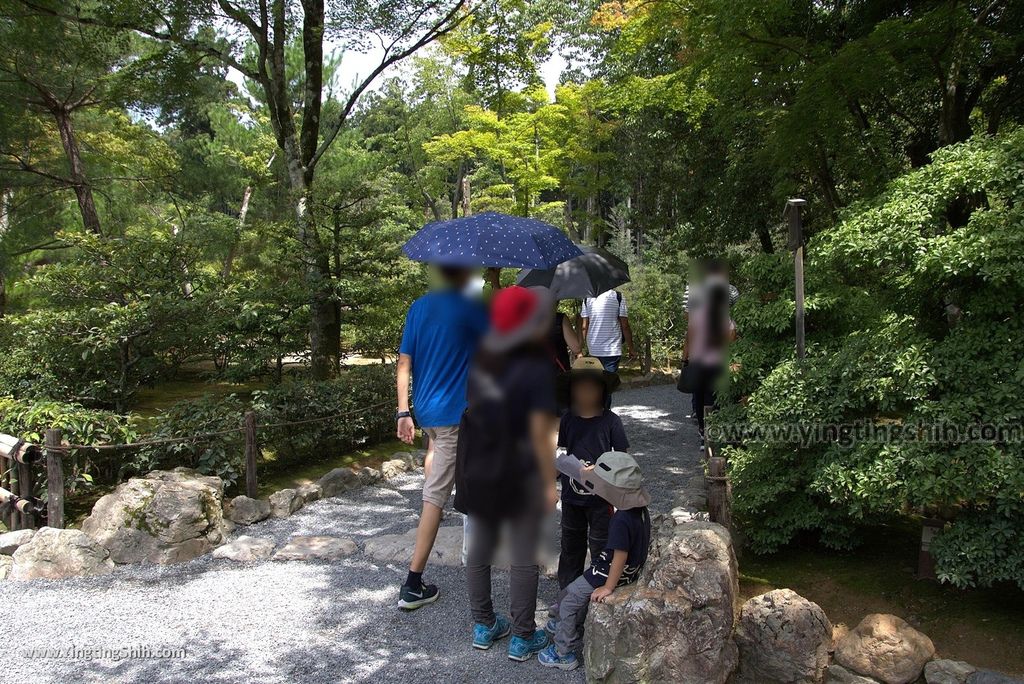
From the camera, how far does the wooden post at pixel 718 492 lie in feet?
12.3

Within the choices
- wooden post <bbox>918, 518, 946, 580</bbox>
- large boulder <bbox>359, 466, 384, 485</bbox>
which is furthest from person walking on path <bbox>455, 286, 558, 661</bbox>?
large boulder <bbox>359, 466, 384, 485</bbox>

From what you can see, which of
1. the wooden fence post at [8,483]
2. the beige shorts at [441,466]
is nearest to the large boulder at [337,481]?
the wooden fence post at [8,483]

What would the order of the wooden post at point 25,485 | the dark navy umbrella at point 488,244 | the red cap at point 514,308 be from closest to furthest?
1. the red cap at point 514,308
2. the dark navy umbrella at point 488,244
3. the wooden post at point 25,485

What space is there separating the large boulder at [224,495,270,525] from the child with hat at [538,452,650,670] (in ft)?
9.12

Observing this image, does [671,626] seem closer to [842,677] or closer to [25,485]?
[842,677]

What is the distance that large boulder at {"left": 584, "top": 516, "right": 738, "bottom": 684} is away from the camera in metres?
2.75

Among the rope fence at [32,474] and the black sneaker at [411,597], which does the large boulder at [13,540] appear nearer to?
the rope fence at [32,474]

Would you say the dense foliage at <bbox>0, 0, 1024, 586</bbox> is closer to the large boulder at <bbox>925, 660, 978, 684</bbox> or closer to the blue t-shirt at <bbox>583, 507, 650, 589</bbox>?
the large boulder at <bbox>925, 660, 978, 684</bbox>

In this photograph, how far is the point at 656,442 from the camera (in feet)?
24.6

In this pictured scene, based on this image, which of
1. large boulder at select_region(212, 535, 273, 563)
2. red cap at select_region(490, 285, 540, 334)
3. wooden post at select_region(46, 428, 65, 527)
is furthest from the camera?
wooden post at select_region(46, 428, 65, 527)

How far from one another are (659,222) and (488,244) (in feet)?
41.1

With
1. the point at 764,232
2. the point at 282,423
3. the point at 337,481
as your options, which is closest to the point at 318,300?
the point at 282,423

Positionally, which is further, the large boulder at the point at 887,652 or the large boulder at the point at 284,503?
the large boulder at the point at 284,503

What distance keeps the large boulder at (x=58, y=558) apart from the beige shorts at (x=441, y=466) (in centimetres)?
226
